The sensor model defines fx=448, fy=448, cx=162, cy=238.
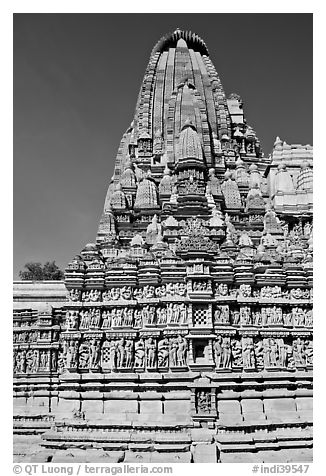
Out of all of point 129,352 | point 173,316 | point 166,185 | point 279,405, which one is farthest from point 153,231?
point 279,405

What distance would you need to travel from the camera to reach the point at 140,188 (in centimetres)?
2223

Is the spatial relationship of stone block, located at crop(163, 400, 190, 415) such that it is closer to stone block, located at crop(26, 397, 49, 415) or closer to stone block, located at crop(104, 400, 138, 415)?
stone block, located at crop(104, 400, 138, 415)

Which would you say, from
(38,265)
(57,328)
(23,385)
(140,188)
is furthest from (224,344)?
Result: (38,265)

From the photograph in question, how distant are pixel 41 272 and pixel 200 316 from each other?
24364 mm

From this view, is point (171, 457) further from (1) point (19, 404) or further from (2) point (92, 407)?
(1) point (19, 404)

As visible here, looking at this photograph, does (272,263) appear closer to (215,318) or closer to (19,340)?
(215,318)

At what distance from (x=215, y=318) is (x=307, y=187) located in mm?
12920

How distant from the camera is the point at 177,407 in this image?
12.4m

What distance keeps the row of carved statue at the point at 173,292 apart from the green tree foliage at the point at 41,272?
21.2 meters

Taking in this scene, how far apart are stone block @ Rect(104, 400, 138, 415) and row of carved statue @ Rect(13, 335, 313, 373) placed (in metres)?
0.94

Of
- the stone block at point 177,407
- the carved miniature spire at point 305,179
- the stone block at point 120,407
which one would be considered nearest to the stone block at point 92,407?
the stone block at point 120,407

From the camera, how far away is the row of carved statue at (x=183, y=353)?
12898mm
